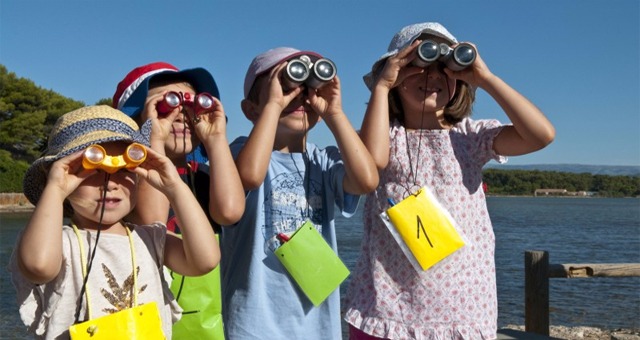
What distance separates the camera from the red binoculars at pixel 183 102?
7.06 feet

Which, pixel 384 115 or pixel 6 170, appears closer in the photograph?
pixel 384 115

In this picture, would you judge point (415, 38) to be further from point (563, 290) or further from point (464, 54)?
point (563, 290)

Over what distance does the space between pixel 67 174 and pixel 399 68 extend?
1.21m

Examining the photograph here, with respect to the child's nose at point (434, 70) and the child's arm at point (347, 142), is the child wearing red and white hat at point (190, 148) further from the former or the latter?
the child's nose at point (434, 70)

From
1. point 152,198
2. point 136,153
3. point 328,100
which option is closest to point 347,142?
point 328,100

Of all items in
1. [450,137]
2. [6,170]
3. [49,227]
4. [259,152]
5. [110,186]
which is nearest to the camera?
[49,227]

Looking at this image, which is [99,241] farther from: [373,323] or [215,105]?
[373,323]

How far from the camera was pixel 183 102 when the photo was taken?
7.22 feet

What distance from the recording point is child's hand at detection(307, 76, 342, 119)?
7.64ft

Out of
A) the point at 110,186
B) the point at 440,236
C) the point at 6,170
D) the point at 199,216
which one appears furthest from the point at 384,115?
the point at 6,170

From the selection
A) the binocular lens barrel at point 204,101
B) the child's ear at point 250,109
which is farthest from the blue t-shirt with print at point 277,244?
the binocular lens barrel at point 204,101

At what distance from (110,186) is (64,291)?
11.4 inches

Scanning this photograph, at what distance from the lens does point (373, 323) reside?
2369mm

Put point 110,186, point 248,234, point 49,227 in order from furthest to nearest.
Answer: point 248,234 < point 110,186 < point 49,227
